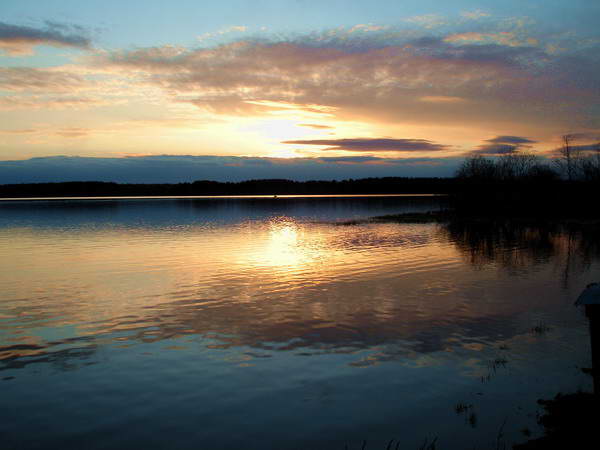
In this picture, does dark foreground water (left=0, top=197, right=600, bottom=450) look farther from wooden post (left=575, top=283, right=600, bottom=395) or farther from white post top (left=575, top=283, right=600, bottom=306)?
white post top (left=575, top=283, right=600, bottom=306)

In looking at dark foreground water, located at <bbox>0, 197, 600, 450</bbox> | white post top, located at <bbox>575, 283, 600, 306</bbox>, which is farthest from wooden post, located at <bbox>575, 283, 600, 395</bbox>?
dark foreground water, located at <bbox>0, 197, 600, 450</bbox>

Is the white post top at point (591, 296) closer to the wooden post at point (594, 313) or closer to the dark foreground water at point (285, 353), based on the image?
the wooden post at point (594, 313)

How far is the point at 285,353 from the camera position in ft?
43.4

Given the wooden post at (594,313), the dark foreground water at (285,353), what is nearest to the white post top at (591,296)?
the wooden post at (594,313)

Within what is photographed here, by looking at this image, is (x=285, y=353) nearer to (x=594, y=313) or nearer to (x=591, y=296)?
(x=594, y=313)

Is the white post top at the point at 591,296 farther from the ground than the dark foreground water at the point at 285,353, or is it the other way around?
the white post top at the point at 591,296

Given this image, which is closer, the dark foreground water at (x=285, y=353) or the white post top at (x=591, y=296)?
the white post top at (x=591, y=296)

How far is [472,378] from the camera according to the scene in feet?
36.7

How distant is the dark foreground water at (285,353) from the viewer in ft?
30.2

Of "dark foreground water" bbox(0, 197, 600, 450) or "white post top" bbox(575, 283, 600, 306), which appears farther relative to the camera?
"dark foreground water" bbox(0, 197, 600, 450)

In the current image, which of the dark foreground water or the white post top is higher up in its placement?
the white post top

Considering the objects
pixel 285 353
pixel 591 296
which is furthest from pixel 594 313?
pixel 285 353

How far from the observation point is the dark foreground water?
921 cm

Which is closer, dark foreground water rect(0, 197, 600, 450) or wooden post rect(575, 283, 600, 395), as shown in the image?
wooden post rect(575, 283, 600, 395)
